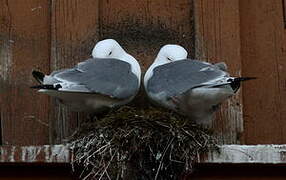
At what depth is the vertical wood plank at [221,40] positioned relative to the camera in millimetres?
3256

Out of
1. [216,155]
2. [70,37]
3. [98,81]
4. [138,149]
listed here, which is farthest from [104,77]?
[216,155]

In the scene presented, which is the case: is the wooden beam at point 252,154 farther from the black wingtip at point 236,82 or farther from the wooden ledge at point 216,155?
the black wingtip at point 236,82

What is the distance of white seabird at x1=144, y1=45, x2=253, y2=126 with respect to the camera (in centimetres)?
312

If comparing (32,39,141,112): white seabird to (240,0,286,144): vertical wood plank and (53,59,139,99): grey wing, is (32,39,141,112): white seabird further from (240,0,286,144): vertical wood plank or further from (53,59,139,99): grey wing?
(240,0,286,144): vertical wood plank

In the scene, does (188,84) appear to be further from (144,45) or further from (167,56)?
(144,45)

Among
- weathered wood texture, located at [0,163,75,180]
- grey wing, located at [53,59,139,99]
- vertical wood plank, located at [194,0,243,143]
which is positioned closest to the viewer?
weathered wood texture, located at [0,163,75,180]

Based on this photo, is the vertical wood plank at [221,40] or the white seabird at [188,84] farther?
the vertical wood plank at [221,40]

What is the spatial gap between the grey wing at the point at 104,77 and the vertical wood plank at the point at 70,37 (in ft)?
0.31

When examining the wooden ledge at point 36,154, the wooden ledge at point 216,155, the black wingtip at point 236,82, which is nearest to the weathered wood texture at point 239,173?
the wooden ledge at point 216,155

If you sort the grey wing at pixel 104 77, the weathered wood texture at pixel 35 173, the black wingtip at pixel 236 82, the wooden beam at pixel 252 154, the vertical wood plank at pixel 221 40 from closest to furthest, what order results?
1. the wooden beam at pixel 252 154
2. the weathered wood texture at pixel 35 173
3. the black wingtip at pixel 236 82
4. the grey wing at pixel 104 77
5. the vertical wood plank at pixel 221 40

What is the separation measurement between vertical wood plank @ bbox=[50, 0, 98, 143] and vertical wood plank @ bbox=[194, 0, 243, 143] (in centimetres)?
39

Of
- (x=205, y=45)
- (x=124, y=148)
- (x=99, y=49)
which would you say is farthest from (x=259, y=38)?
(x=124, y=148)

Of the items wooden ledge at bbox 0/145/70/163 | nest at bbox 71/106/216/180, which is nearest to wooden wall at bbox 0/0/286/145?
nest at bbox 71/106/216/180

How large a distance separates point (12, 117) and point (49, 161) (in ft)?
1.66
